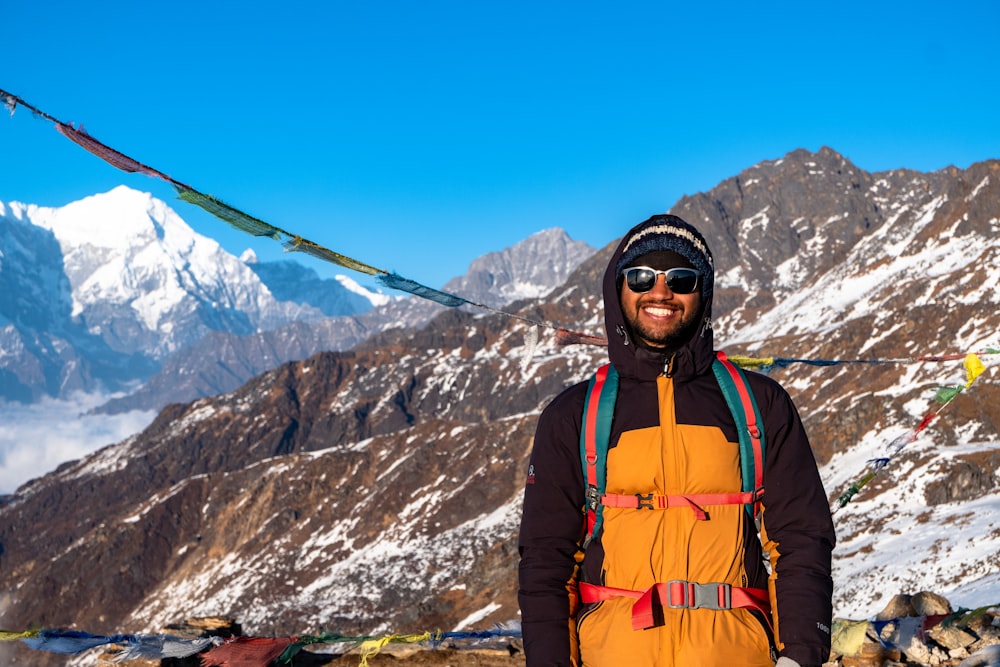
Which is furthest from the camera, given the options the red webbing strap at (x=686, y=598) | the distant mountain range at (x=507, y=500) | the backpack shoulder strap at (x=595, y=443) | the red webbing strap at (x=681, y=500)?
the distant mountain range at (x=507, y=500)

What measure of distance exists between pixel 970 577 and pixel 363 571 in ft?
302

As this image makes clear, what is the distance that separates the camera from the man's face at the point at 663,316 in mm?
4105

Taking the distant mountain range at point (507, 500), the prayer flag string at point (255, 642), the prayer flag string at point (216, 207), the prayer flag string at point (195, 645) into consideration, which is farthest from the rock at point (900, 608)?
the prayer flag string at point (216, 207)

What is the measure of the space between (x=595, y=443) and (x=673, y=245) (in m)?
1.09

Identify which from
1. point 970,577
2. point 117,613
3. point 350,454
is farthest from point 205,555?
point 970,577

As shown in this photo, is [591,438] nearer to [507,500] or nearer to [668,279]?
[668,279]

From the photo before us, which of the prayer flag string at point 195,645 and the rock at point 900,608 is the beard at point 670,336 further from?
the rock at point 900,608

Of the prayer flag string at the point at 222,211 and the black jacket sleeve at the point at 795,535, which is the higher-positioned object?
the prayer flag string at the point at 222,211

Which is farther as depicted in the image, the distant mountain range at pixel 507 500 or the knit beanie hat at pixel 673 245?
the distant mountain range at pixel 507 500

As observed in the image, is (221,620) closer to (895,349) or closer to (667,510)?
(667,510)

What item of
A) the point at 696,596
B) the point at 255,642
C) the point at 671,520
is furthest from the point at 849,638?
the point at 671,520

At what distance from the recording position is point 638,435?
4016 millimetres

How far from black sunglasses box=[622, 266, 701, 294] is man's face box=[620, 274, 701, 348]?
2 cm

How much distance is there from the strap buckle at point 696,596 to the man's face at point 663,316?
3.81 ft
